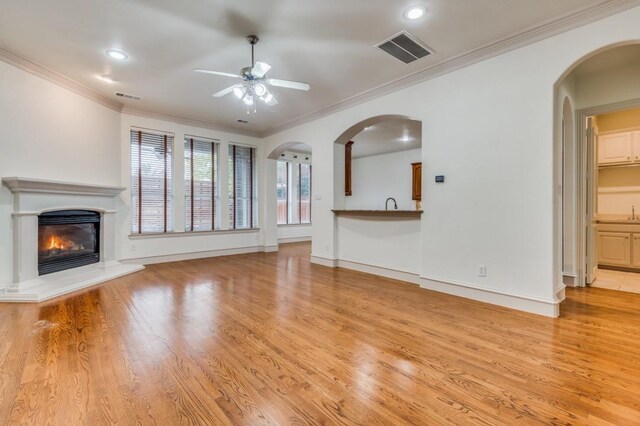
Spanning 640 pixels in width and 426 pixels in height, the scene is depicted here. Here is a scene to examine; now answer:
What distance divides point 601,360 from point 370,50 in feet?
11.8

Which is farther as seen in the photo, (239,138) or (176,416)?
(239,138)

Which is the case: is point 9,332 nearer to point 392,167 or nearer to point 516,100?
point 516,100

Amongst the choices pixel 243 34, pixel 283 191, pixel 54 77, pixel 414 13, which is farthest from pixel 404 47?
pixel 283 191

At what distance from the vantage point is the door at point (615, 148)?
505 cm

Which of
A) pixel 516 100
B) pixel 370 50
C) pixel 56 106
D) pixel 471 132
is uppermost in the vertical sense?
pixel 370 50

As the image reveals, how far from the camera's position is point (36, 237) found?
3891 mm

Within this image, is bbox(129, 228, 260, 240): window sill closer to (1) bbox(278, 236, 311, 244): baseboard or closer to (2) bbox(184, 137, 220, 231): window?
(2) bbox(184, 137, 220, 231): window

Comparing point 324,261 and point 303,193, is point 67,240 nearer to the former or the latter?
point 324,261

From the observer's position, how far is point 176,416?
1.57m

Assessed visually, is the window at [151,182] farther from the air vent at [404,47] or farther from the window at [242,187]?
the air vent at [404,47]

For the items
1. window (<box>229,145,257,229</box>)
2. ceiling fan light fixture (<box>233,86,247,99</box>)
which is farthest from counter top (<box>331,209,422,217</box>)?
window (<box>229,145,257,229</box>)

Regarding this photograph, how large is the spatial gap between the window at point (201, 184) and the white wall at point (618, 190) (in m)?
7.76

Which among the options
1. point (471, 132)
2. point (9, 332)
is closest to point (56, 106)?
point (9, 332)

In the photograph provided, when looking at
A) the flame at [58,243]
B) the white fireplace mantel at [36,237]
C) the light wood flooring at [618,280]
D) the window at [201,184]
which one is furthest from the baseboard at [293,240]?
the light wood flooring at [618,280]
